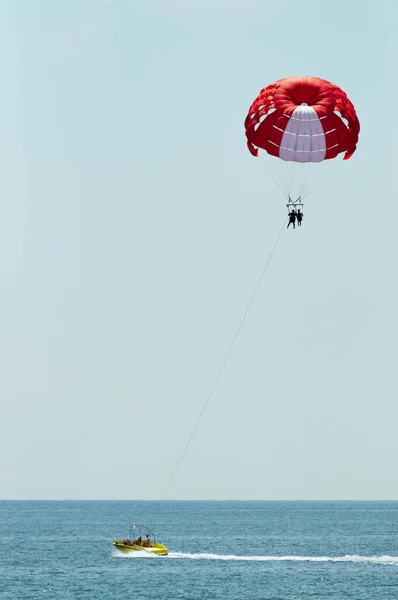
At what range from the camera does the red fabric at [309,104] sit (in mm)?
60844

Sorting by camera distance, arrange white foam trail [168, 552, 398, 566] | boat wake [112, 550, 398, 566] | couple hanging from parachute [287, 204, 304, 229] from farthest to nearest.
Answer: white foam trail [168, 552, 398, 566], boat wake [112, 550, 398, 566], couple hanging from parachute [287, 204, 304, 229]

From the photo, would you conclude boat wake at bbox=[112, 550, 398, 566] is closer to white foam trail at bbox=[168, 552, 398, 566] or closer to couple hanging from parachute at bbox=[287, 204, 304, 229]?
white foam trail at bbox=[168, 552, 398, 566]

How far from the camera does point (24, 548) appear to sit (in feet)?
408

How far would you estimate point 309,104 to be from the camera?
201 ft

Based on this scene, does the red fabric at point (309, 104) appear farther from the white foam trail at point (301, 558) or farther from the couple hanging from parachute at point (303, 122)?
the white foam trail at point (301, 558)

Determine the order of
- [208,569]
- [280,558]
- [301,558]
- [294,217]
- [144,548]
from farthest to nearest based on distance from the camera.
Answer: [280,558] < [301,558] < [144,548] < [208,569] < [294,217]

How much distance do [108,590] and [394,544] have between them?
61.5m

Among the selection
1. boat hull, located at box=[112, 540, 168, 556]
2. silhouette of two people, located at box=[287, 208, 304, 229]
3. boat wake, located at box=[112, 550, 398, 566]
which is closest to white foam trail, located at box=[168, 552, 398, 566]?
boat wake, located at box=[112, 550, 398, 566]

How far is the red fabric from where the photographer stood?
200 ft

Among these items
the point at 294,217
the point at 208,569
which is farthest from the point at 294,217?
the point at 208,569

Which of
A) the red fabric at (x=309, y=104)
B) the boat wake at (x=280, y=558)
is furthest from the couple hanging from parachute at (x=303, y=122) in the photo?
the boat wake at (x=280, y=558)

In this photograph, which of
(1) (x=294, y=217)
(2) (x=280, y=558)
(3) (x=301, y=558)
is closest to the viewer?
(1) (x=294, y=217)

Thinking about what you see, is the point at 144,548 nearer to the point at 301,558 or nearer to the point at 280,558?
the point at 280,558

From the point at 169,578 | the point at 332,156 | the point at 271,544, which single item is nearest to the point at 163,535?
the point at 271,544
